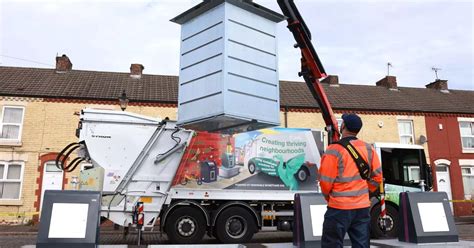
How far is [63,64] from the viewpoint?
19.7 meters

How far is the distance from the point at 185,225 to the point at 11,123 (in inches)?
419

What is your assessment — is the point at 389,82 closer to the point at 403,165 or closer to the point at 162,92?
the point at 403,165

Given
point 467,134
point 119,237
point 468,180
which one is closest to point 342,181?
point 119,237

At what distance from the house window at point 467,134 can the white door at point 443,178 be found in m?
1.78

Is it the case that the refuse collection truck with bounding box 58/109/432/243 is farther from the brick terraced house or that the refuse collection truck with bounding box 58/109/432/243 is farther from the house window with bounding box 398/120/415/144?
the house window with bounding box 398/120/415/144

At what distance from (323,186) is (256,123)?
2.29m

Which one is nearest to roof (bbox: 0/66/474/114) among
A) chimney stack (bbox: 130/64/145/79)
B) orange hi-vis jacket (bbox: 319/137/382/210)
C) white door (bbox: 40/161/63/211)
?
chimney stack (bbox: 130/64/145/79)

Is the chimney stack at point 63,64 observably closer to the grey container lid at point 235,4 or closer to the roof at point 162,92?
the roof at point 162,92

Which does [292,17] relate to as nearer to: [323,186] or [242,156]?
[242,156]

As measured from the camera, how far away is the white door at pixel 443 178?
19109mm

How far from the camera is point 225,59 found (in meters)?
5.65

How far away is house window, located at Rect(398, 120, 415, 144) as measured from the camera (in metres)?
19.6

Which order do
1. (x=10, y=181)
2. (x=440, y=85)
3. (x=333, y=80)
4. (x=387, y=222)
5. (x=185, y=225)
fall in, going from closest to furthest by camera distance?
(x=185, y=225) < (x=387, y=222) < (x=10, y=181) < (x=333, y=80) < (x=440, y=85)


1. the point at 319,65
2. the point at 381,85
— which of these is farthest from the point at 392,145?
the point at 381,85
